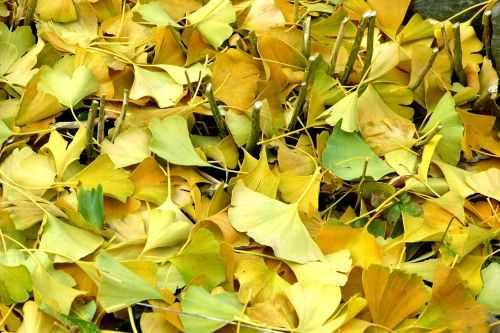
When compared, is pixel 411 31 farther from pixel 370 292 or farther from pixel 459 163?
pixel 370 292

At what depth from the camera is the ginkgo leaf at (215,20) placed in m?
0.92

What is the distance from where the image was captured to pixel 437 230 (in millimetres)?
756

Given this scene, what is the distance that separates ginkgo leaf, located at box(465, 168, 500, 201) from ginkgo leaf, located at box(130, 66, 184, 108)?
15.0 inches

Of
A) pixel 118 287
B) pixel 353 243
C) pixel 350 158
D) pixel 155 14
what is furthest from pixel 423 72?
pixel 118 287

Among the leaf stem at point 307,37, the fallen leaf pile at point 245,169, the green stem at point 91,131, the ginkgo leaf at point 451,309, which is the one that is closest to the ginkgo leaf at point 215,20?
the fallen leaf pile at point 245,169

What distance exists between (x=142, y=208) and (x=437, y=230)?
34cm

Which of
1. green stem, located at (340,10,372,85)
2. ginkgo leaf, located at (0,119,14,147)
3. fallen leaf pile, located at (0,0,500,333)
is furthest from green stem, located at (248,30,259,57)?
ginkgo leaf, located at (0,119,14,147)

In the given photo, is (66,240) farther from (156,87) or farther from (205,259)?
(156,87)

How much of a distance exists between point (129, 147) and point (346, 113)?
268 mm

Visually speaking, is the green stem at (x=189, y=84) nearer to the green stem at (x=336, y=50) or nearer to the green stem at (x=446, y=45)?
the green stem at (x=336, y=50)

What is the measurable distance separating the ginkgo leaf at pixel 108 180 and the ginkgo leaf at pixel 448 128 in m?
0.38

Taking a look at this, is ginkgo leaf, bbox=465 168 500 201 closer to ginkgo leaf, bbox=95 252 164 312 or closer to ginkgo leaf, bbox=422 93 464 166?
ginkgo leaf, bbox=422 93 464 166

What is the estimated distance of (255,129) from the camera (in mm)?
805

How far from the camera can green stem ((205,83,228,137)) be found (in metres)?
0.80
